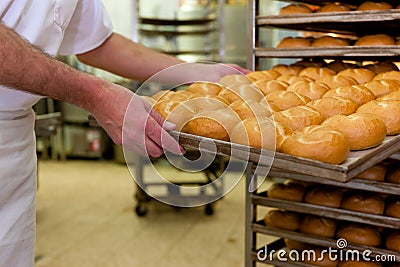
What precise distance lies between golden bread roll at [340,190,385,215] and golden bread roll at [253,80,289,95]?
0.34m

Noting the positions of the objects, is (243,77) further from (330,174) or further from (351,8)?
(330,174)

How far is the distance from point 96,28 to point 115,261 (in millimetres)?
1928

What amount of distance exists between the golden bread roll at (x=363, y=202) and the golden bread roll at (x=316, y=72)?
1.08 feet

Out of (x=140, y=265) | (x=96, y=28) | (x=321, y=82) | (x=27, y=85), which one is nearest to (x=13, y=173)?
(x=27, y=85)

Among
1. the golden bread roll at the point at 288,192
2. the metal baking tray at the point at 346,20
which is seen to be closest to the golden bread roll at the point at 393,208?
the golden bread roll at the point at 288,192

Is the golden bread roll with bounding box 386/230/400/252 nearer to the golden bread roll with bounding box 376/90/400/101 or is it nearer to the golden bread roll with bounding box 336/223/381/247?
the golden bread roll with bounding box 336/223/381/247

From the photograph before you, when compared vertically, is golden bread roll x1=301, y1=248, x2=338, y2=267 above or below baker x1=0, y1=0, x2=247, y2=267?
below

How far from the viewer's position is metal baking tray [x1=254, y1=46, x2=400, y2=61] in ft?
4.11

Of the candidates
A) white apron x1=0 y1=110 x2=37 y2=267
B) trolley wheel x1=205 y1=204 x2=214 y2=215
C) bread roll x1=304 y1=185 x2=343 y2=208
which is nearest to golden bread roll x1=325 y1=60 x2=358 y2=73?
bread roll x1=304 y1=185 x2=343 y2=208

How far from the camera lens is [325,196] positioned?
1330 millimetres

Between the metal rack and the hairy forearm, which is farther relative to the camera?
the metal rack

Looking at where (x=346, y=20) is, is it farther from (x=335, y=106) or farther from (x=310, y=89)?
(x=335, y=106)

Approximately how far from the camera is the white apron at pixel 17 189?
129cm

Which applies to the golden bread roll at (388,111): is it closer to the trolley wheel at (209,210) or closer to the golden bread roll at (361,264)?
the golden bread roll at (361,264)
